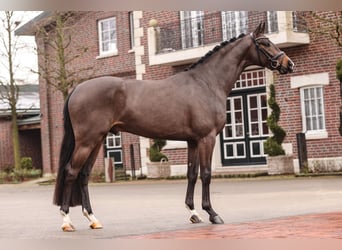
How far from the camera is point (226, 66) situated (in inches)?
305

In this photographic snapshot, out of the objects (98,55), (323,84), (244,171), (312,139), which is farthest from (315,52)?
(98,55)

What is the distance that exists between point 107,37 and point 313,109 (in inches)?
288

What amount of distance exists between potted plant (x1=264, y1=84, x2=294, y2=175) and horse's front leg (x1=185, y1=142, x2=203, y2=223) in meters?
9.30

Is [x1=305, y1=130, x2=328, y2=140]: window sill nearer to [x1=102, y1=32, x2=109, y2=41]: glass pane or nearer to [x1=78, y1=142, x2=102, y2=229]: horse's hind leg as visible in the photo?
[x1=102, y1=32, x2=109, y2=41]: glass pane

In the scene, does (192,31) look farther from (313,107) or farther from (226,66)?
(226,66)

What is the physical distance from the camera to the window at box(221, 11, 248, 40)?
18.5 meters

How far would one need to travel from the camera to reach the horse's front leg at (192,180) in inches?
295

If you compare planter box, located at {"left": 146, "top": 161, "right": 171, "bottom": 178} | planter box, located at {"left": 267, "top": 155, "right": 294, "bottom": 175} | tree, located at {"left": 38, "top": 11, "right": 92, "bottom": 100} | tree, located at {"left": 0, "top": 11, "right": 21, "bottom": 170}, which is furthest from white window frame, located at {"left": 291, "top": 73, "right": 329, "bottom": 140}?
tree, located at {"left": 0, "top": 11, "right": 21, "bottom": 170}

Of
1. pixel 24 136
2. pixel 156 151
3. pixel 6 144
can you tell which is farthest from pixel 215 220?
pixel 24 136

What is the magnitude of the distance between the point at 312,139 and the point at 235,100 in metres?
2.59

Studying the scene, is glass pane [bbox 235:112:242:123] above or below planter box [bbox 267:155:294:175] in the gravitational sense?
above

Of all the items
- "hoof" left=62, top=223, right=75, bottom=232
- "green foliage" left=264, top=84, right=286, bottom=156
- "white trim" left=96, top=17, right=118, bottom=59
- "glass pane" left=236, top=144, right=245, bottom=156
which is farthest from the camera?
"white trim" left=96, top=17, right=118, bottom=59

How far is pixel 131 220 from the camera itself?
7984 millimetres

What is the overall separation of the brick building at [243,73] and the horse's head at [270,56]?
29.5 ft
